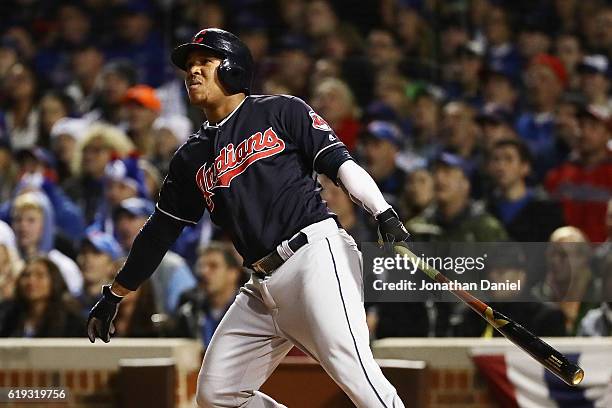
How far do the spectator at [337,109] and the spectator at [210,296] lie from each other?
68.2 inches

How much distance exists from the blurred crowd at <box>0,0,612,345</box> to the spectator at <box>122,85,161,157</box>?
1 cm

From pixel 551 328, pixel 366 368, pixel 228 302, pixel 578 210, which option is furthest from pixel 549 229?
pixel 366 368

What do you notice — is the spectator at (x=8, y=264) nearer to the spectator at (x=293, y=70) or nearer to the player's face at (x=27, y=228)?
the player's face at (x=27, y=228)

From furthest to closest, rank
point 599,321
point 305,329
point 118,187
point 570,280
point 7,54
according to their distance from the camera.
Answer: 1. point 7,54
2. point 118,187
3. point 570,280
4. point 599,321
5. point 305,329

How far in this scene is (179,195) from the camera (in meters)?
4.40

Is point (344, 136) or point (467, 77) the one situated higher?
point (467, 77)

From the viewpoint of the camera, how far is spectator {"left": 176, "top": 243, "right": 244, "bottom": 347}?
5793 millimetres

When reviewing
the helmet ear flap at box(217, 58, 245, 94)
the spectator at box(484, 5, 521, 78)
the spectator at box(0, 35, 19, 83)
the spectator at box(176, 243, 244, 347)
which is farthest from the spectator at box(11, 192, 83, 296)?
the spectator at box(484, 5, 521, 78)

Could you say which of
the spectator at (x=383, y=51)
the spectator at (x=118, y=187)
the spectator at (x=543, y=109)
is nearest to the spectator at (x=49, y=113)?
the spectator at (x=118, y=187)

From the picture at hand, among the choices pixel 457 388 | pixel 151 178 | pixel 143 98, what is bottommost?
pixel 457 388

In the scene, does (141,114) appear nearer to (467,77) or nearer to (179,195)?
(467,77)

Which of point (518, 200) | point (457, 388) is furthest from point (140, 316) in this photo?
point (518, 200)

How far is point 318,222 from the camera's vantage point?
4090mm

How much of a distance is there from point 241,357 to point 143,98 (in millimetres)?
3982
